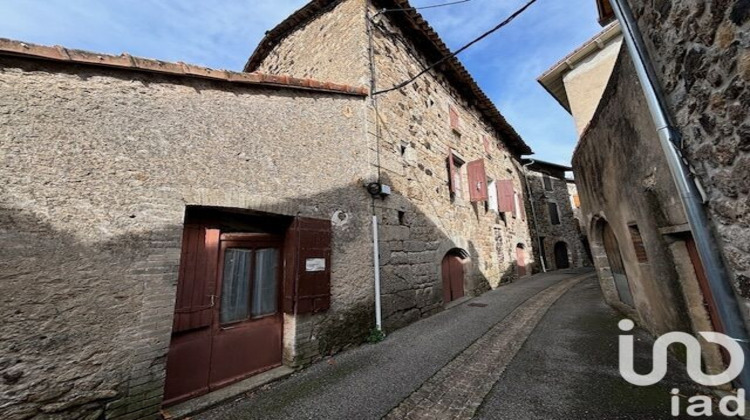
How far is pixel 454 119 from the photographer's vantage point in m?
8.55

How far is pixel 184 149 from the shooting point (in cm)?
306

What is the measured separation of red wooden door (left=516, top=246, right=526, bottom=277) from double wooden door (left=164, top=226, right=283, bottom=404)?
32.4 feet

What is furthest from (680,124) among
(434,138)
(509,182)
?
(509,182)

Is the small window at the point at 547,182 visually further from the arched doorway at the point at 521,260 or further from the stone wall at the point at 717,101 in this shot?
the stone wall at the point at 717,101

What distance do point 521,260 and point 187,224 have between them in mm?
11536

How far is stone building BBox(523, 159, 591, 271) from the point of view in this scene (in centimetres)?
1494

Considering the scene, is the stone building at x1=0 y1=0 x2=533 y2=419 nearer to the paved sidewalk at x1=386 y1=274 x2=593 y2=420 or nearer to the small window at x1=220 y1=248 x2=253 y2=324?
the small window at x1=220 y1=248 x2=253 y2=324

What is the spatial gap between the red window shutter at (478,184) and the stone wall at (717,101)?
627 centimetres

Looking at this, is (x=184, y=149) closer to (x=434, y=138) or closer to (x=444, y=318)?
(x=444, y=318)

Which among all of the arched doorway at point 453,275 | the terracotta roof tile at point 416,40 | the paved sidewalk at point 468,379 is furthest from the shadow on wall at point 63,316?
the terracotta roof tile at point 416,40

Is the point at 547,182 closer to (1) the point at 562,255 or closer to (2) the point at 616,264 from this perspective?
(1) the point at 562,255

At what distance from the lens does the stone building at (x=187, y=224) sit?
225cm

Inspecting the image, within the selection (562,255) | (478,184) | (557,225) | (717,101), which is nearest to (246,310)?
(717,101)

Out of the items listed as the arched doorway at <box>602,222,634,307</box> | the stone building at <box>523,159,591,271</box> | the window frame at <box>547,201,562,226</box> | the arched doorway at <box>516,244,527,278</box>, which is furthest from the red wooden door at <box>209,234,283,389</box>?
the window frame at <box>547,201,562,226</box>
